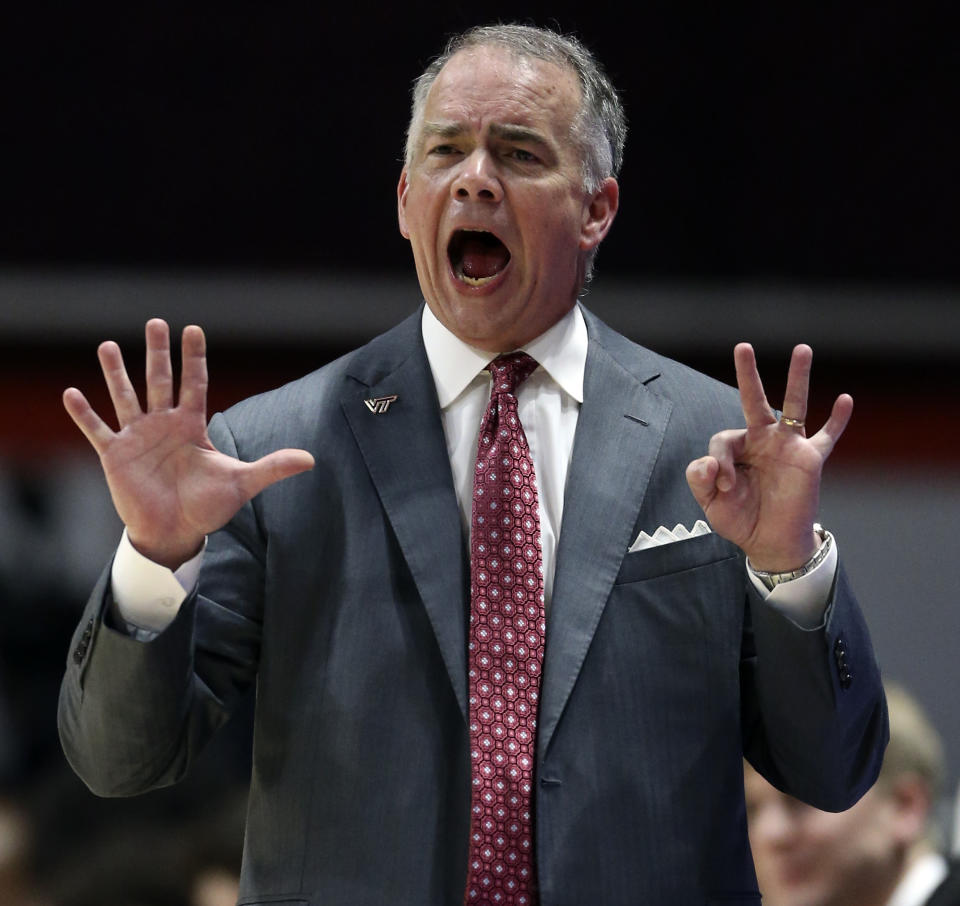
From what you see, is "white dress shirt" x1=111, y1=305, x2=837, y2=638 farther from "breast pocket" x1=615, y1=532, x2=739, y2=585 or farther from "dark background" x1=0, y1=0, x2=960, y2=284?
"dark background" x1=0, y1=0, x2=960, y2=284

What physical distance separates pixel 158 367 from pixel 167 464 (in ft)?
0.38

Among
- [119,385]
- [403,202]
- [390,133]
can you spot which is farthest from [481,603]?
[390,133]

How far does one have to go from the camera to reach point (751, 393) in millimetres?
1900

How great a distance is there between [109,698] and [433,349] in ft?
Answer: 2.18

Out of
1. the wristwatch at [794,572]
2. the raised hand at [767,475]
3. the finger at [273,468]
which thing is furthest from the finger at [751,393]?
the finger at [273,468]

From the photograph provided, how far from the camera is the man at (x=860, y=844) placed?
3.32 metres

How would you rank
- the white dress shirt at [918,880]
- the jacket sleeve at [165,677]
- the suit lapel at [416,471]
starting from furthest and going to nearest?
the white dress shirt at [918,880], the suit lapel at [416,471], the jacket sleeve at [165,677]

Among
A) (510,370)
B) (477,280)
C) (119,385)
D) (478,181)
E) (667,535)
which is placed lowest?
(667,535)

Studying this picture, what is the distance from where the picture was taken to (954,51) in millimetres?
4449

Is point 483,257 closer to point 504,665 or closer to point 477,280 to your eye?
point 477,280

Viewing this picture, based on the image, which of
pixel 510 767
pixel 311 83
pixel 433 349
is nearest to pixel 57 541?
pixel 311 83

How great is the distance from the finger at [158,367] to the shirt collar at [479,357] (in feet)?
1.35

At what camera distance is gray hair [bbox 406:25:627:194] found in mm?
2207

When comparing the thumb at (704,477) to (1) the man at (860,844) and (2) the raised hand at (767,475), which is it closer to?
(2) the raised hand at (767,475)
